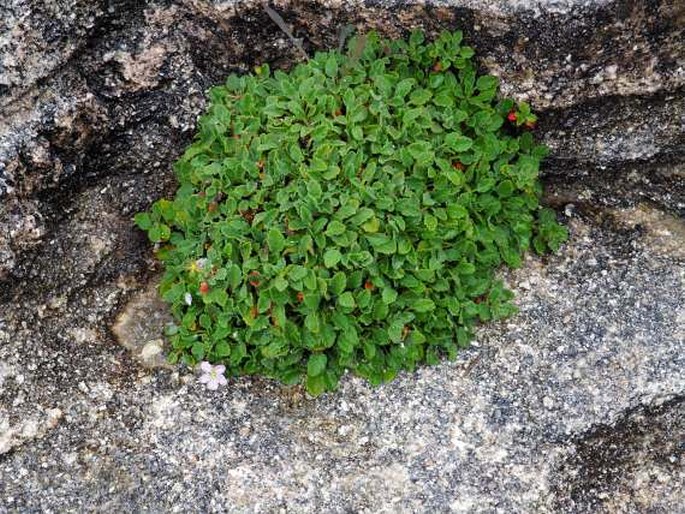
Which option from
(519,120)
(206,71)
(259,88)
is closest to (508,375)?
(519,120)


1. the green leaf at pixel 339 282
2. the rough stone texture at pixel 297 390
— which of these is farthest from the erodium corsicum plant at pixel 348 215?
the rough stone texture at pixel 297 390

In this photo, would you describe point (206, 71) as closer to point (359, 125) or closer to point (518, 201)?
point (359, 125)

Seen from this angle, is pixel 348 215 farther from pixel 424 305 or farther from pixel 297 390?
pixel 297 390

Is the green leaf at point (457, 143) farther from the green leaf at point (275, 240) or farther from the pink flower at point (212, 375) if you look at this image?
the pink flower at point (212, 375)

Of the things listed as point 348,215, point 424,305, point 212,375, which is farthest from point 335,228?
point 212,375

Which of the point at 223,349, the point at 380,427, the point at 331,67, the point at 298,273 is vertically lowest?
the point at 380,427

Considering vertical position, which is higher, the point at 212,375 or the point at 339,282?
the point at 339,282

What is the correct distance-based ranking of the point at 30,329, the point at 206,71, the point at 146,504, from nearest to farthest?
1. the point at 146,504
2. the point at 30,329
3. the point at 206,71
